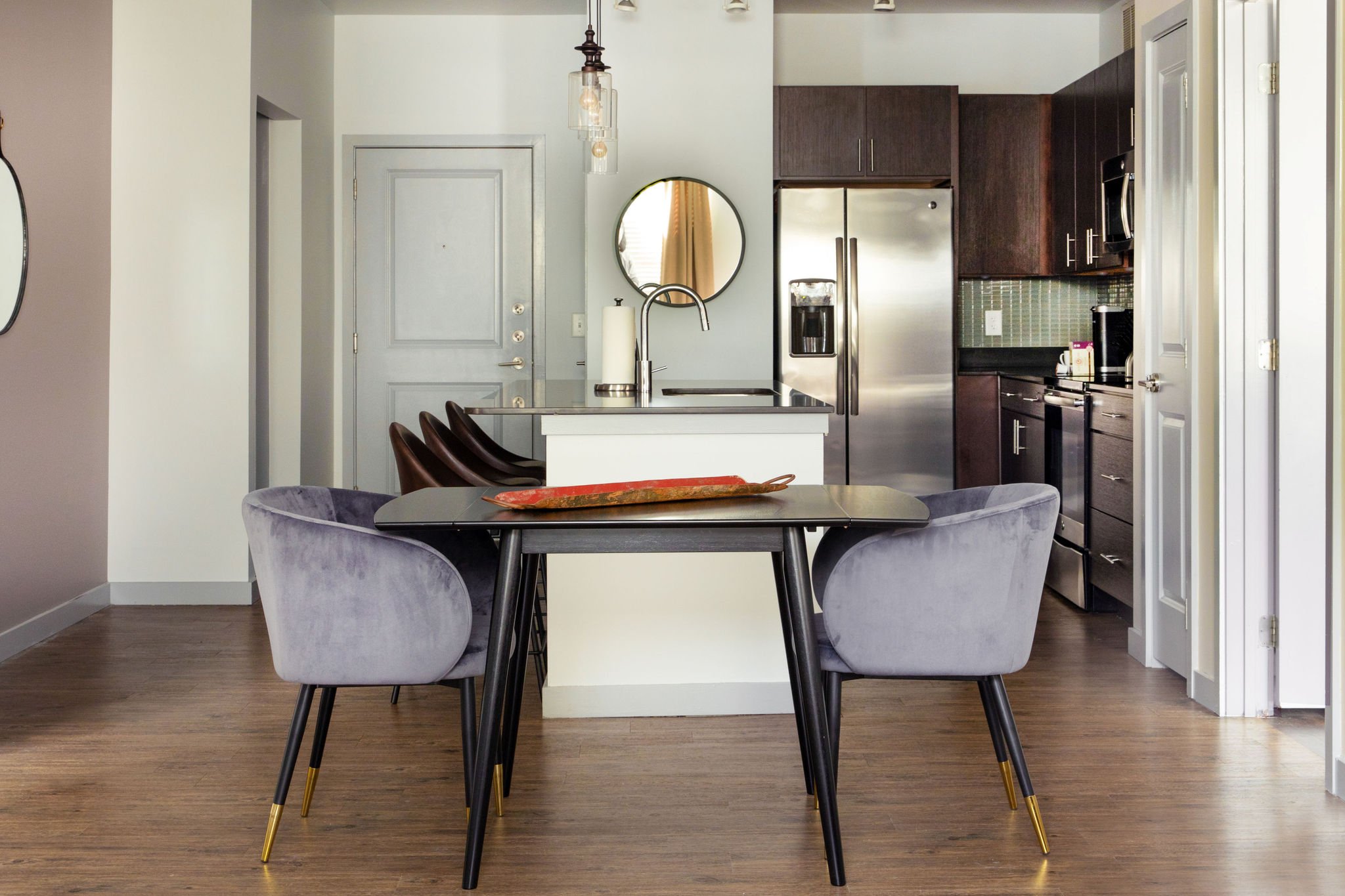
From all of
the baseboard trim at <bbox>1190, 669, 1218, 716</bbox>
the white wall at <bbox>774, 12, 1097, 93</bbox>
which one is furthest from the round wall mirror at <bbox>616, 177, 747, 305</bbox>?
the baseboard trim at <bbox>1190, 669, 1218, 716</bbox>

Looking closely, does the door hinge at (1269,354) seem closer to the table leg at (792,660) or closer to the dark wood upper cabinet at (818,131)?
the table leg at (792,660)

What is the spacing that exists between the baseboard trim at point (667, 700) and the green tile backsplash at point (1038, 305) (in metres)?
3.19

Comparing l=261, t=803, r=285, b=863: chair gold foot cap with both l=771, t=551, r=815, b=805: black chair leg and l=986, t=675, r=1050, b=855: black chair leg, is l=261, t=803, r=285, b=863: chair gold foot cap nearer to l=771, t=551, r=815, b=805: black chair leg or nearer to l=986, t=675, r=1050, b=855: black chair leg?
l=771, t=551, r=815, b=805: black chair leg

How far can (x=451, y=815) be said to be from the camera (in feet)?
8.35

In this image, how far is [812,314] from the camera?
539 centimetres

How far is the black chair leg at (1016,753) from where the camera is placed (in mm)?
2322

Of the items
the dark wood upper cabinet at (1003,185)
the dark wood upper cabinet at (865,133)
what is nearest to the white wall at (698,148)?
the dark wood upper cabinet at (865,133)

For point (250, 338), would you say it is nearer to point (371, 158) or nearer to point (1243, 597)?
point (371, 158)

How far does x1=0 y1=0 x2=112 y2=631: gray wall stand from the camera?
13.0 feet

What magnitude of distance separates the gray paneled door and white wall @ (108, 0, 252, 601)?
1.16 m

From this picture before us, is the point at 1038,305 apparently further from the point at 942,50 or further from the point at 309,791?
the point at 309,791

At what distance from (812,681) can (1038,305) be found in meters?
4.26

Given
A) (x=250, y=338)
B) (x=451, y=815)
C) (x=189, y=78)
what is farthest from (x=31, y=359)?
(x=451, y=815)

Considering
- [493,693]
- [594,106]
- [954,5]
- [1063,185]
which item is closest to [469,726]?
[493,693]
